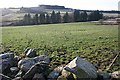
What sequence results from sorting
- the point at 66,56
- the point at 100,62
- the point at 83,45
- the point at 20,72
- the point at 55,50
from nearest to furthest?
the point at 20,72 → the point at 100,62 → the point at 66,56 → the point at 55,50 → the point at 83,45

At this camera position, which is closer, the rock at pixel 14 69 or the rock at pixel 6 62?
the rock at pixel 14 69

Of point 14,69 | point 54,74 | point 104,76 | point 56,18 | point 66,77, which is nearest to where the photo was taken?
point 66,77

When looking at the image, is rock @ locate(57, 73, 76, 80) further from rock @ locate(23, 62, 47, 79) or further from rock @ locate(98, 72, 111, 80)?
rock @ locate(98, 72, 111, 80)

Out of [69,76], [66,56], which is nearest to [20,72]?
[69,76]

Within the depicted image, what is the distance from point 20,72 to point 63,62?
13.0ft

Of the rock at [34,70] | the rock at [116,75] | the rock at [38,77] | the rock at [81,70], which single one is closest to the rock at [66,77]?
the rock at [81,70]

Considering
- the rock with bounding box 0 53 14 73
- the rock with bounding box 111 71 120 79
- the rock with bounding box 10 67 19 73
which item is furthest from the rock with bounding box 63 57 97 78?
the rock with bounding box 0 53 14 73

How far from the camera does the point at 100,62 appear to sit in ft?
73.9

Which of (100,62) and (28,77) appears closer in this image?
(28,77)

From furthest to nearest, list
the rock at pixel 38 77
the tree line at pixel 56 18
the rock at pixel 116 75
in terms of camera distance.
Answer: the tree line at pixel 56 18 < the rock at pixel 38 77 < the rock at pixel 116 75

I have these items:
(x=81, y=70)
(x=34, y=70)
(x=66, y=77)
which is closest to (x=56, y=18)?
(x=34, y=70)

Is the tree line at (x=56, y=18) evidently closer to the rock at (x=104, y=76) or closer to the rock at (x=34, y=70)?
the rock at (x=34, y=70)

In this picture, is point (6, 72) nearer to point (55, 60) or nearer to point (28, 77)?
point (28, 77)

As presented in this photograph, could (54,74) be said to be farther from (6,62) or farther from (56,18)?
(56,18)
